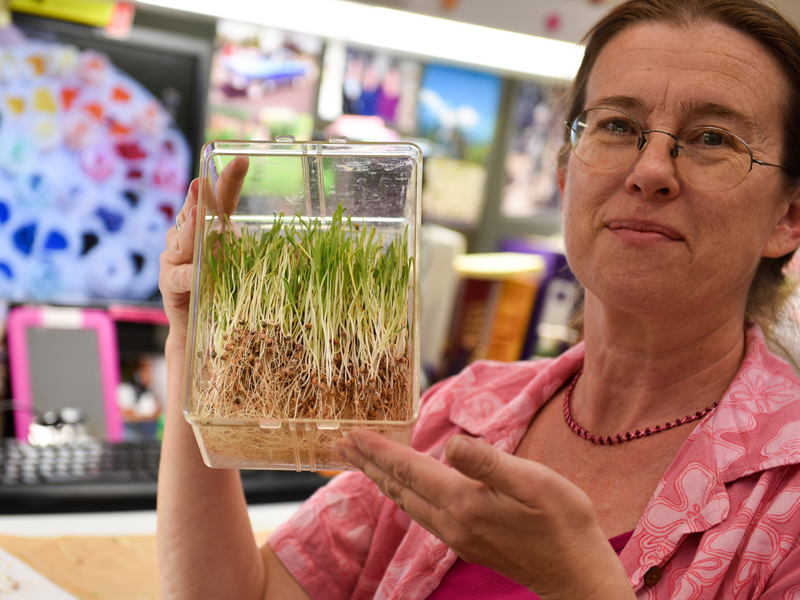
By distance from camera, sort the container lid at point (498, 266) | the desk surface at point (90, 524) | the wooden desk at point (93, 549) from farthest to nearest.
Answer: the container lid at point (498, 266) < the desk surface at point (90, 524) < the wooden desk at point (93, 549)

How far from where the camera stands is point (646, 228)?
948mm

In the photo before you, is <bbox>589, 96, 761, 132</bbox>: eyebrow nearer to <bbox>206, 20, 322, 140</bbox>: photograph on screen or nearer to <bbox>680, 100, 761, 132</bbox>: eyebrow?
<bbox>680, 100, 761, 132</bbox>: eyebrow

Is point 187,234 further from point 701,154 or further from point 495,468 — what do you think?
point 701,154

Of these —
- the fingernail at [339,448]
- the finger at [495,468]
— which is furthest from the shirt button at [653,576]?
the fingernail at [339,448]

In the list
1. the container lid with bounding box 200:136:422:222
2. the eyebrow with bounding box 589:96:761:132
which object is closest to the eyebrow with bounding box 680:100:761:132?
the eyebrow with bounding box 589:96:761:132

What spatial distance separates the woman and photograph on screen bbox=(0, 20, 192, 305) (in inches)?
49.3

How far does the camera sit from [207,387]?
772mm

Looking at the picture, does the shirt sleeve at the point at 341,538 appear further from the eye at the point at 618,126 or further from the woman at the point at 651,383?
the eye at the point at 618,126

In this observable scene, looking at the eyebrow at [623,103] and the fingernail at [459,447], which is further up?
the eyebrow at [623,103]

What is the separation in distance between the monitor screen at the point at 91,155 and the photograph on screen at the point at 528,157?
128cm

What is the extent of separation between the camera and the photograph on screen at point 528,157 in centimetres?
284

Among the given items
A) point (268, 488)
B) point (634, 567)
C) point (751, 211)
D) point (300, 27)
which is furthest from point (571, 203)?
point (300, 27)

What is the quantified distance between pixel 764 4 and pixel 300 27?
127cm

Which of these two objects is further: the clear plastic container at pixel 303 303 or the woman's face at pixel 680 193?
the woman's face at pixel 680 193
